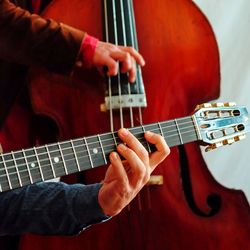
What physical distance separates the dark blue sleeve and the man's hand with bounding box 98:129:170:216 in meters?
0.03

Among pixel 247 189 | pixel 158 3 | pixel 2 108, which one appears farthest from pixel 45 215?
pixel 247 189

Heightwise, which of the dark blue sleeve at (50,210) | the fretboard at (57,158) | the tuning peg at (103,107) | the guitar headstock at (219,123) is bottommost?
the dark blue sleeve at (50,210)

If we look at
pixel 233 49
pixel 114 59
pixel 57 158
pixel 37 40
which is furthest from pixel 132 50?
pixel 233 49

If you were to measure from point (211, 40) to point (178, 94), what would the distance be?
0.15 m

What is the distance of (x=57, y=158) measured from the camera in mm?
771

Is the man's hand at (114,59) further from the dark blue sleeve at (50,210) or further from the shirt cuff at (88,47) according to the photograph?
the dark blue sleeve at (50,210)

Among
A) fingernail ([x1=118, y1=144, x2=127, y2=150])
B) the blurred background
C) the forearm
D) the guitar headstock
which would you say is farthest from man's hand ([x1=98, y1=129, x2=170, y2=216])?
the blurred background

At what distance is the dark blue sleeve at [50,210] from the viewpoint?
2.83ft

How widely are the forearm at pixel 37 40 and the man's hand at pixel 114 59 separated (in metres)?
0.04

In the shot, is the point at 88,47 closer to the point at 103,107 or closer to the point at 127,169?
the point at 103,107

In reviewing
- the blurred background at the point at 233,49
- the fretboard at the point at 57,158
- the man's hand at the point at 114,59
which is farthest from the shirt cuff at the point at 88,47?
the blurred background at the point at 233,49

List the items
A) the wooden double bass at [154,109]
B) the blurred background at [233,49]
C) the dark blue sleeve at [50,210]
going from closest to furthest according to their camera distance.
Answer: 1. the dark blue sleeve at [50,210]
2. the wooden double bass at [154,109]
3. the blurred background at [233,49]

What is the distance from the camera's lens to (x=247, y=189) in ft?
4.62

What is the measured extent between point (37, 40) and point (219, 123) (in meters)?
0.37
